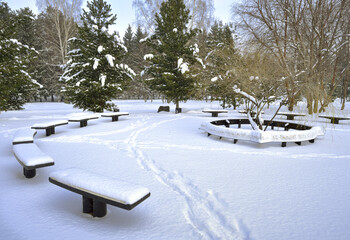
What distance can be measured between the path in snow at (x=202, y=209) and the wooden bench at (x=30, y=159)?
1924 millimetres

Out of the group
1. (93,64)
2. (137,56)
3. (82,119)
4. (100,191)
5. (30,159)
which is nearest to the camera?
(100,191)

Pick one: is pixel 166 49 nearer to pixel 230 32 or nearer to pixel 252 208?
pixel 230 32

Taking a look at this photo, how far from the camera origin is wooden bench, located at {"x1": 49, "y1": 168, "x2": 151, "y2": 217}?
8.35 feet

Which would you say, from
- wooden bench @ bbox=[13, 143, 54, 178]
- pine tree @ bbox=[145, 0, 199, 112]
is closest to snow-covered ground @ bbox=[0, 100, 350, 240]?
wooden bench @ bbox=[13, 143, 54, 178]

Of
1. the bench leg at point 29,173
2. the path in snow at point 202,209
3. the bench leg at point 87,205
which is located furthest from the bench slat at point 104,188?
the bench leg at point 29,173

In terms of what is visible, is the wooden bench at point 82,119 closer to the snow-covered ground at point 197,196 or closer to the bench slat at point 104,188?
the snow-covered ground at point 197,196

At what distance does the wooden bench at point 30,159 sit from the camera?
371 cm

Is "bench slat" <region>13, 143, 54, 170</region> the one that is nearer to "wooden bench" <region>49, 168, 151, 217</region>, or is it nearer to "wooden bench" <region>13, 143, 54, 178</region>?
"wooden bench" <region>13, 143, 54, 178</region>

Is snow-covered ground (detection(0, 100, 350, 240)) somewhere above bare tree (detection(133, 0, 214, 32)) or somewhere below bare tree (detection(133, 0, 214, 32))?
below

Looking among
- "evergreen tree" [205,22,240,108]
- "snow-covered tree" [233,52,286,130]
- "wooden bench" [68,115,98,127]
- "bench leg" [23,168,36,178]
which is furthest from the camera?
"wooden bench" [68,115,98,127]

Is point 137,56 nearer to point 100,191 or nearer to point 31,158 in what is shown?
point 31,158

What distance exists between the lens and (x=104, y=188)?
272 centimetres

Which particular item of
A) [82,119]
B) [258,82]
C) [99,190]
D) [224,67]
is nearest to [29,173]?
[99,190]

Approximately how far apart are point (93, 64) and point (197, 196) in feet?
43.9
